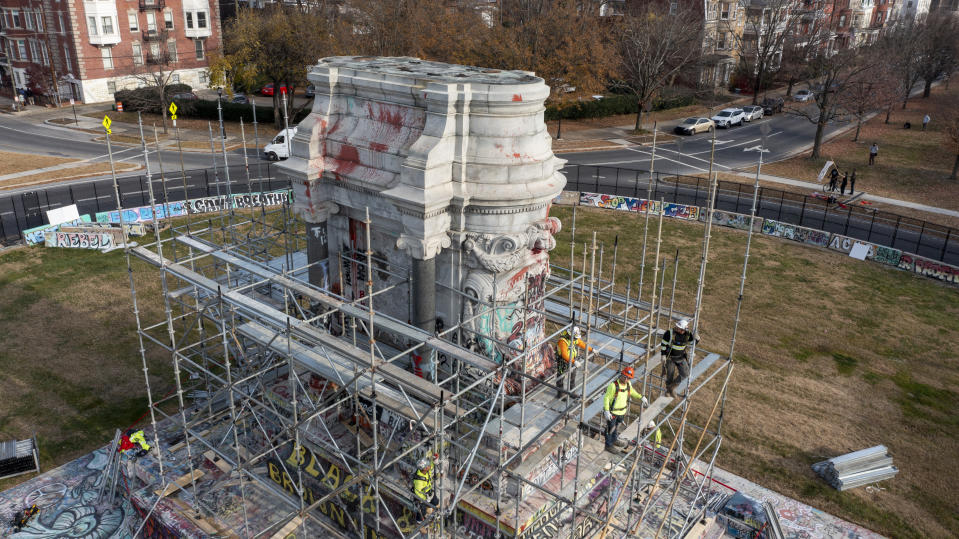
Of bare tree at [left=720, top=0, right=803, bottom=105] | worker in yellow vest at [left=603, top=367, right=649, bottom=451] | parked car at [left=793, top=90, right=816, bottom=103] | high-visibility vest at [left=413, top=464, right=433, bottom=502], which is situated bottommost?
high-visibility vest at [left=413, top=464, right=433, bottom=502]

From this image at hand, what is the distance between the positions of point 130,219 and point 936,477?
40697 millimetres

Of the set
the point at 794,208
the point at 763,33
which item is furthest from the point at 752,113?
the point at 794,208

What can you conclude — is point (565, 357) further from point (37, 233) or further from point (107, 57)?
point (107, 57)

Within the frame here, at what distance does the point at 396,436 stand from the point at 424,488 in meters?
3.81

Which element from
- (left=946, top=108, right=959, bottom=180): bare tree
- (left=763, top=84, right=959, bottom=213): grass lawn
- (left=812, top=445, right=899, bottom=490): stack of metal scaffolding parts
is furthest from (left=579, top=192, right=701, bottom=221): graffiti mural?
(left=812, top=445, right=899, bottom=490): stack of metal scaffolding parts

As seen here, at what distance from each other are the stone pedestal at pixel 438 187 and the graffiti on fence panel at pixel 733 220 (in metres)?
28.0

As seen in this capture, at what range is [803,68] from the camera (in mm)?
73188

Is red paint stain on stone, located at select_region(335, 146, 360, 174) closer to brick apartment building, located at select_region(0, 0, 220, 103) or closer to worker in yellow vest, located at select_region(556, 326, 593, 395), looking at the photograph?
worker in yellow vest, located at select_region(556, 326, 593, 395)

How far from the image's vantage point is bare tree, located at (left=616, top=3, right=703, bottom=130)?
2616 inches

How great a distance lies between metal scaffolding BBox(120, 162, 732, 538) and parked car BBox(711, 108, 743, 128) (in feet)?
180

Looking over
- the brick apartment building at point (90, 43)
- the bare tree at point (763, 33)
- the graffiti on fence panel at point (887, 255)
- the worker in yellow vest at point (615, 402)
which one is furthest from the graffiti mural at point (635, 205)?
the brick apartment building at point (90, 43)

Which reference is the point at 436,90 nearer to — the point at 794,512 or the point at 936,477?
the point at 794,512

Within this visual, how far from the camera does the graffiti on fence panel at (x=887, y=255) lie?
3941 cm

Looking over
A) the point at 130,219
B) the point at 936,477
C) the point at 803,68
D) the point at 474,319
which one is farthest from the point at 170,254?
the point at 803,68
